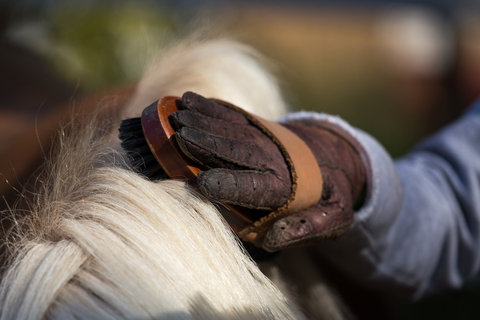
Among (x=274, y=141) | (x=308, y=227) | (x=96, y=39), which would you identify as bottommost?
(x=308, y=227)

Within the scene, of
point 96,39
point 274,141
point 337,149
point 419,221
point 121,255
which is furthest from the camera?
point 96,39

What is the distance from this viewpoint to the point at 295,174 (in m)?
0.48

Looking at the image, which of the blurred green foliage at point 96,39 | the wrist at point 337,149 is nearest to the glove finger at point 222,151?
the wrist at point 337,149

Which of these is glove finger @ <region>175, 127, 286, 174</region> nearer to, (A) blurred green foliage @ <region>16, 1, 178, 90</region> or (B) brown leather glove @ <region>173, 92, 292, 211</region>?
(B) brown leather glove @ <region>173, 92, 292, 211</region>

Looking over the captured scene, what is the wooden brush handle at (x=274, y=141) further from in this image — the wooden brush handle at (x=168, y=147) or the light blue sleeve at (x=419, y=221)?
the light blue sleeve at (x=419, y=221)

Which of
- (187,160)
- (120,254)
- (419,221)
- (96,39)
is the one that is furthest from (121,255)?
(96,39)

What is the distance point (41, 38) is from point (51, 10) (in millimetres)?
380

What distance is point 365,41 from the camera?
4211 mm

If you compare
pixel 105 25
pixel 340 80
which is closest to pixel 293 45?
pixel 340 80

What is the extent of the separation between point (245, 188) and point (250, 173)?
26 mm

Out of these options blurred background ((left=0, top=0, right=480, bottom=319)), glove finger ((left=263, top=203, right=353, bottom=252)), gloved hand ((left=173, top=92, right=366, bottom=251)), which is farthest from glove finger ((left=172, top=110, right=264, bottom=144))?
blurred background ((left=0, top=0, right=480, bottom=319))

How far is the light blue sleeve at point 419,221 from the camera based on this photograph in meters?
0.66

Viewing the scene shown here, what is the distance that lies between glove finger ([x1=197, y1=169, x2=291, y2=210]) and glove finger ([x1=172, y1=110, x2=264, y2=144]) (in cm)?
6

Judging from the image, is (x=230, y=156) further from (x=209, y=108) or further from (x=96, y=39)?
(x=96, y=39)
